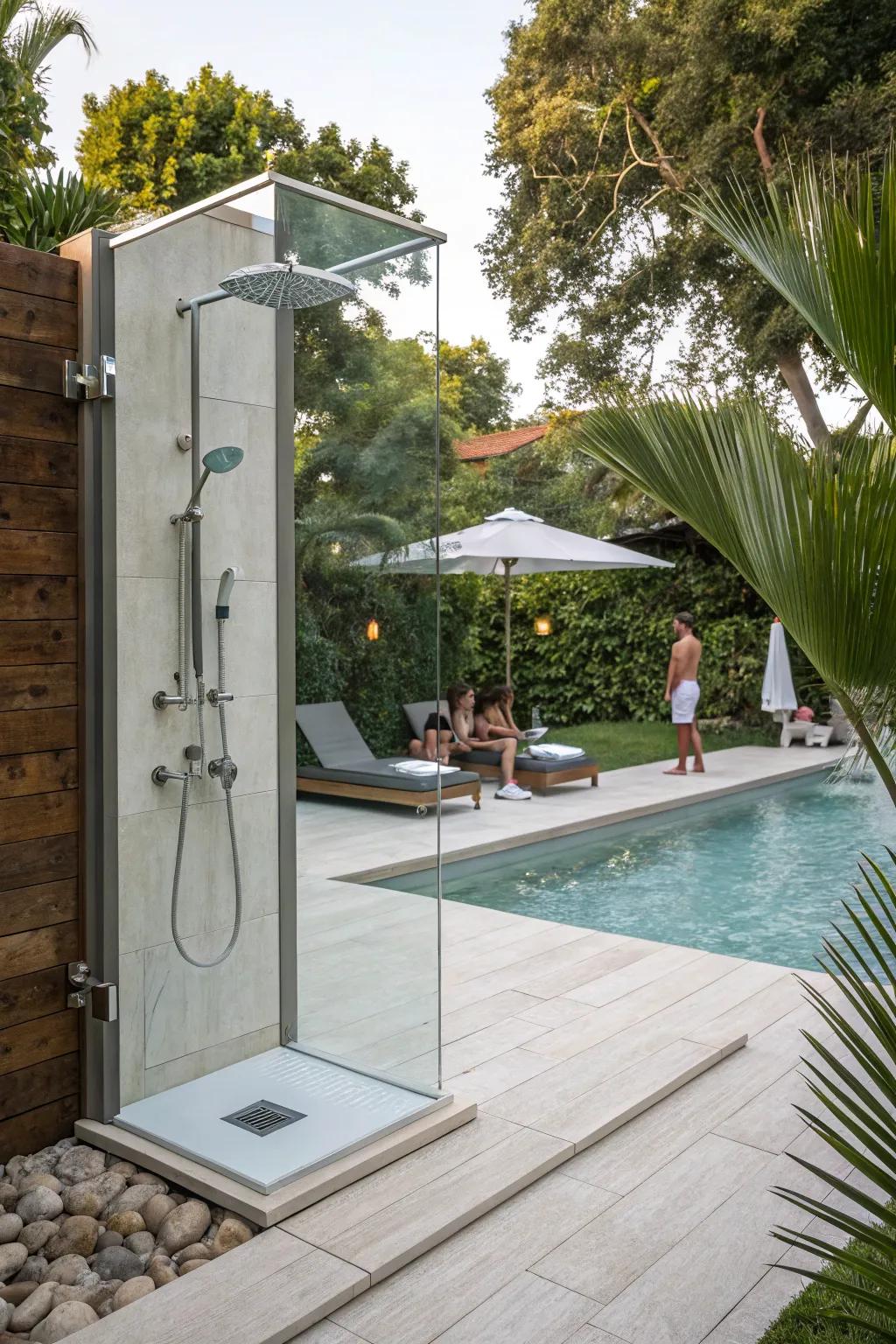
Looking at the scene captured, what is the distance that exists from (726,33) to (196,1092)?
12711 millimetres

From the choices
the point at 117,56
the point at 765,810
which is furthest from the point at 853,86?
the point at 117,56

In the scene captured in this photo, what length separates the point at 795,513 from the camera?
218cm

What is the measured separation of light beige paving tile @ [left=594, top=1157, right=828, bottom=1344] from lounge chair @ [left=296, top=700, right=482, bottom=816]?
4.34 ft

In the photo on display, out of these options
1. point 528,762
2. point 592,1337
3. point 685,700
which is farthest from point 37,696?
point 685,700

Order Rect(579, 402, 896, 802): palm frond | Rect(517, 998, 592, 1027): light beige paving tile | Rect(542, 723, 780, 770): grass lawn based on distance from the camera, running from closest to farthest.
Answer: Rect(579, 402, 896, 802): palm frond
Rect(517, 998, 592, 1027): light beige paving tile
Rect(542, 723, 780, 770): grass lawn

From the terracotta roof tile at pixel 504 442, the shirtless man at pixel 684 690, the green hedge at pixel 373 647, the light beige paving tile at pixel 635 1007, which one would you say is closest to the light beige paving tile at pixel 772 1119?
the light beige paving tile at pixel 635 1007

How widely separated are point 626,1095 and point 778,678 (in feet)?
31.5

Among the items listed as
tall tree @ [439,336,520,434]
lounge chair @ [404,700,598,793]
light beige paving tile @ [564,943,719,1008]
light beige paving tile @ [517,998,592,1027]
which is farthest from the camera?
tall tree @ [439,336,520,434]

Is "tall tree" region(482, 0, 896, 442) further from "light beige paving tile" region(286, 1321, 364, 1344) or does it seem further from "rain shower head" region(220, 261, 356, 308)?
"light beige paving tile" region(286, 1321, 364, 1344)

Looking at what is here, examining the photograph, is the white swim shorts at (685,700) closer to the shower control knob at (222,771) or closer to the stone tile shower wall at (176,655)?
the stone tile shower wall at (176,655)

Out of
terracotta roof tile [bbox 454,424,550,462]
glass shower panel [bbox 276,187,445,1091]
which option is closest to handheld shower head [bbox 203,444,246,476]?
glass shower panel [bbox 276,187,445,1091]

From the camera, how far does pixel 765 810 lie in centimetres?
939

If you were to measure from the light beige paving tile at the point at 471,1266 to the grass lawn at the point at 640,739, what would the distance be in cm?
898

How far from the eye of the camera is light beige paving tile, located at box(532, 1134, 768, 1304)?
2.43 m
